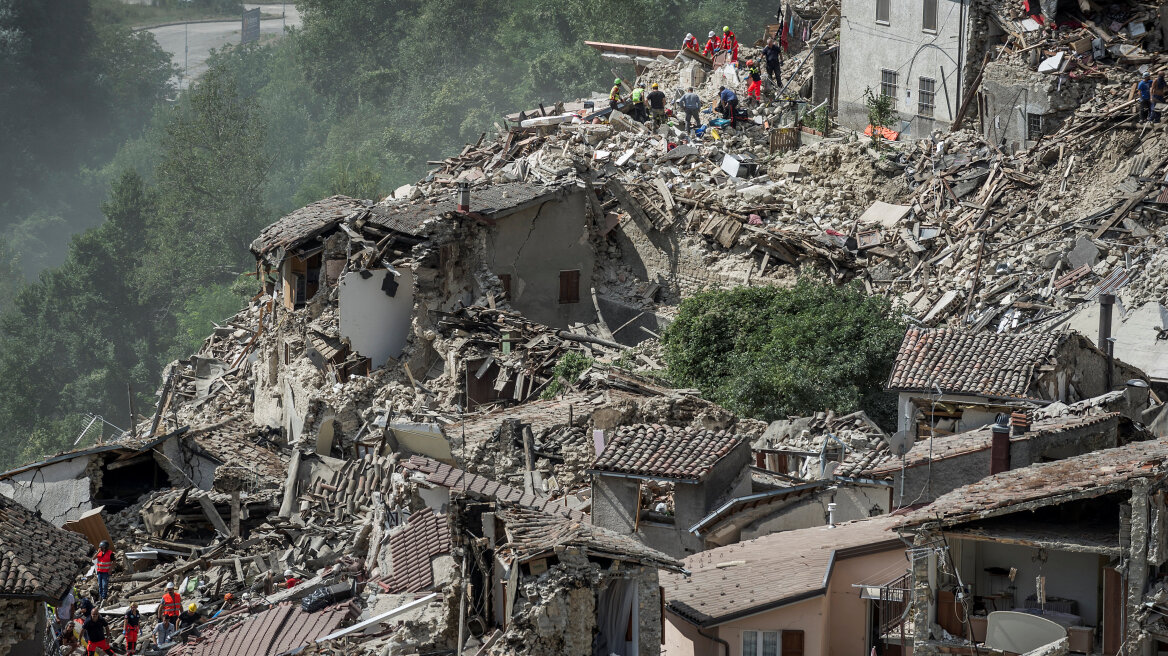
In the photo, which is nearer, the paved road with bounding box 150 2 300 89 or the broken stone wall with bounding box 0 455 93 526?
the broken stone wall with bounding box 0 455 93 526

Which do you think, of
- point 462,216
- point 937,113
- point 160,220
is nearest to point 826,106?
point 937,113

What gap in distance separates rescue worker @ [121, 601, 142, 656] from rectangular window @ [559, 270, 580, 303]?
1802 centimetres

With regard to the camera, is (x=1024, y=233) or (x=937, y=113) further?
(x=937, y=113)

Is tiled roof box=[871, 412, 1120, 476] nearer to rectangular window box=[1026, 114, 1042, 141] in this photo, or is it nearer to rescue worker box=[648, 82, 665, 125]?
rectangular window box=[1026, 114, 1042, 141]

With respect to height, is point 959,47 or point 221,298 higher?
point 959,47

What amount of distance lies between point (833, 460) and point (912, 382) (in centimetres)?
190

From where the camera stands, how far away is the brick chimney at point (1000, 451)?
23.9 m

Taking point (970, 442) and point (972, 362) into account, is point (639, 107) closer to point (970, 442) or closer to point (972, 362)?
point (972, 362)

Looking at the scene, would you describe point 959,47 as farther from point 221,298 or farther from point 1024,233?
point 221,298

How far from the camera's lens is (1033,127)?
142 feet

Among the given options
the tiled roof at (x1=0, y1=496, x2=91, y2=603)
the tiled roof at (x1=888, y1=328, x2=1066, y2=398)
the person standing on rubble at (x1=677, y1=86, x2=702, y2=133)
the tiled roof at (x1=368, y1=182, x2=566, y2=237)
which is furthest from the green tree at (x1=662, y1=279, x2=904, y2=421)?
the tiled roof at (x1=0, y1=496, x2=91, y2=603)

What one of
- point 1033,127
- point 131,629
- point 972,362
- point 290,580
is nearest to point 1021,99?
point 1033,127

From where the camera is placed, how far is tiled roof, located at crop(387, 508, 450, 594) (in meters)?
22.9

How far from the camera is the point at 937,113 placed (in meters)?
45.0
